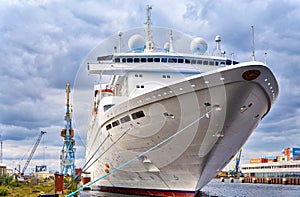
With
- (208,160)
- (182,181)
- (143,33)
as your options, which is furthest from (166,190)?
(143,33)

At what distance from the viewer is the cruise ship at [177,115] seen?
664 inches

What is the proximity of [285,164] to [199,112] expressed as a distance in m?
72.7

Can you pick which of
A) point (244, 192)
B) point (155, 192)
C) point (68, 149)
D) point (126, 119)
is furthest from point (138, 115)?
point (68, 149)

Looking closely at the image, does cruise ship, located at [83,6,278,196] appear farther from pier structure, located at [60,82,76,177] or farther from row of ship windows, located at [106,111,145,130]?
pier structure, located at [60,82,76,177]

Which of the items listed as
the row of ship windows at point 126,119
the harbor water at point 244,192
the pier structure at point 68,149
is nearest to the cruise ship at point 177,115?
the row of ship windows at point 126,119

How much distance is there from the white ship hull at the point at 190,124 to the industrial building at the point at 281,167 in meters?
63.9

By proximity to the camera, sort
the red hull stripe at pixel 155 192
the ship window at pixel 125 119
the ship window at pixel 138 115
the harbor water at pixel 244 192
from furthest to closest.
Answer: the harbor water at pixel 244 192
the red hull stripe at pixel 155 192
the ship window at pixel 125 119
the ship window at pixel 138 115

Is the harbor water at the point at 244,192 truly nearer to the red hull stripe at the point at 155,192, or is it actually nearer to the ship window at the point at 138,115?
the red hull stripe at the point at 155,192

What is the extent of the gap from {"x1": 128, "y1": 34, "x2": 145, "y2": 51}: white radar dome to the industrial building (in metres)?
60.2

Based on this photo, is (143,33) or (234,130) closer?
(234,130)

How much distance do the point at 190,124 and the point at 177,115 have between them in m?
0.76

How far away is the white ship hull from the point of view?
16.7 meters

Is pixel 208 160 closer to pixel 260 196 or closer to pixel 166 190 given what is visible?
pixel 166 190

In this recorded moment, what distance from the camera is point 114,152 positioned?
23.8 meters
